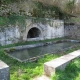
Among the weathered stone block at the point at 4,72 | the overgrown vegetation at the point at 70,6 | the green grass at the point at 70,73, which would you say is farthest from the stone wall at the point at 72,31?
the weathered stone block at the point at 4,72

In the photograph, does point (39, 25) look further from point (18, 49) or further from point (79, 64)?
point (79, 64)

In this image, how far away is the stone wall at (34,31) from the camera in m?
9.59

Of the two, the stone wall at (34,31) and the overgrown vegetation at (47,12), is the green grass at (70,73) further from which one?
the overgrown vegetation at (47,12)

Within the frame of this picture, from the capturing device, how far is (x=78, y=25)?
13820 millimetres

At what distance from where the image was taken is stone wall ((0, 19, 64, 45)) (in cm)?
959

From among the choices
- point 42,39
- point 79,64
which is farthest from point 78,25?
point 79,64

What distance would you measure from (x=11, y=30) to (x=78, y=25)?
23.4 ft

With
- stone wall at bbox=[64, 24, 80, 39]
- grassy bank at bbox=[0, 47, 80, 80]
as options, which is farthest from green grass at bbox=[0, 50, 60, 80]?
stone wall at bbox=[64, 24, 80, 39]

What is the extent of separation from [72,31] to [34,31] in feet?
13.2

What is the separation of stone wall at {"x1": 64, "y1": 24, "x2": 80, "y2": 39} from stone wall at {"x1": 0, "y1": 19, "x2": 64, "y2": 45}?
63 cm

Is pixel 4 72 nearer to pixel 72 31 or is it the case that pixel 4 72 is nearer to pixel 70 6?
pixel 72 31

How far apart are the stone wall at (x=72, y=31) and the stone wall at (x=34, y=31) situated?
25.0 inches

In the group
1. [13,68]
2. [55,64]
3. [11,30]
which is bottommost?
[13,68]

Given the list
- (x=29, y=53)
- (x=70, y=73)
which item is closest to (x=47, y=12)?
(x=29, y=53)
